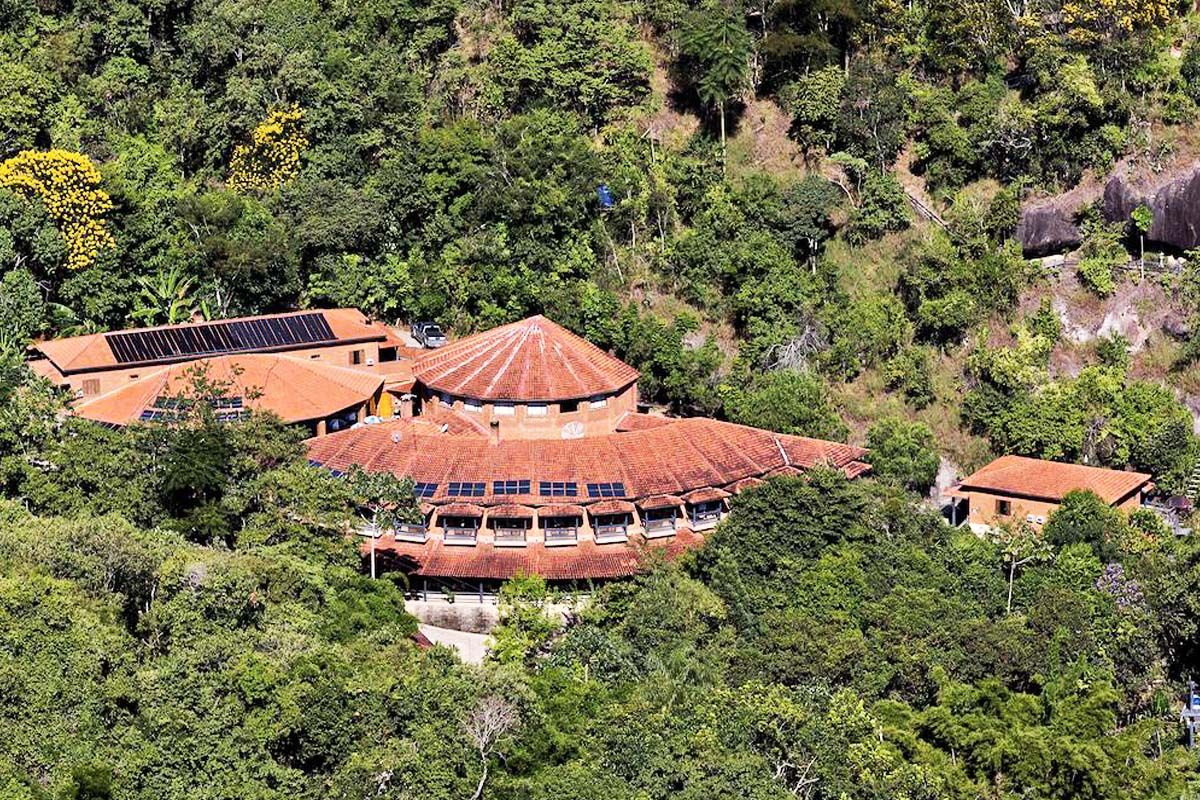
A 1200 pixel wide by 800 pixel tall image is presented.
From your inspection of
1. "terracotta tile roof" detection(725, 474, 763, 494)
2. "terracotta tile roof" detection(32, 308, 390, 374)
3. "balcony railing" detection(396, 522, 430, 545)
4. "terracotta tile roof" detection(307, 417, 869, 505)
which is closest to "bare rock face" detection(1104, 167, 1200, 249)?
"terracotta tile roof" detection(307, 417, 869, 505)

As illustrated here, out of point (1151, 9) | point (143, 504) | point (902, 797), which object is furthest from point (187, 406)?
point (1151, 9)

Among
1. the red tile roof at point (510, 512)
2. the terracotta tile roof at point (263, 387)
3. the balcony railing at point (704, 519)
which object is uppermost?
the terracotta tile roof at point (263, 387)

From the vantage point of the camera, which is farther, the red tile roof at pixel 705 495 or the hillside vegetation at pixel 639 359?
the red tile roof at pixel 705 495

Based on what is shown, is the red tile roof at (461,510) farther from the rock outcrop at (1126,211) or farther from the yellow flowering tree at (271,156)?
the rock outcrop at (1126,211)

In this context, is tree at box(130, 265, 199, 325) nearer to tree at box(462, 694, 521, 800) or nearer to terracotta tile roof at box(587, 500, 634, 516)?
terracotta tile roof at box(587, 500, 634, 516)

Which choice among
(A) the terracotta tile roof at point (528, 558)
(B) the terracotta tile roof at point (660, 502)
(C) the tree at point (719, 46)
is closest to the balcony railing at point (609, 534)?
(A) the terracotta tile roof at point (528, 558)

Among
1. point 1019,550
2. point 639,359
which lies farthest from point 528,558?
point 1019,550

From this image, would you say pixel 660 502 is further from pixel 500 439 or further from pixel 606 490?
pixel 500 439
